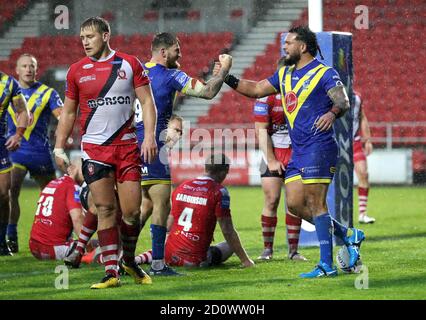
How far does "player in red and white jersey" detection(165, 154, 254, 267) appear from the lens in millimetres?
8797

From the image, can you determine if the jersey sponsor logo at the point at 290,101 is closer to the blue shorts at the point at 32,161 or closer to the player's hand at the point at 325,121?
the player's hand at the point at 325,121

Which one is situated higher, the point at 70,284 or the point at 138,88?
the point at 138,88

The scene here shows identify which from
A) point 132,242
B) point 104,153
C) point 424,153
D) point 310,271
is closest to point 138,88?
point 104,153

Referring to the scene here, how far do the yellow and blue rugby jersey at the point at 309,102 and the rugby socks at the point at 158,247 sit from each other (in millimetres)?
1340

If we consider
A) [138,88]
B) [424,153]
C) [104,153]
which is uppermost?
[138,88]

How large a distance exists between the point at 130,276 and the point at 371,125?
47.8 ft

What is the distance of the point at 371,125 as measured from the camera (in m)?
22.2

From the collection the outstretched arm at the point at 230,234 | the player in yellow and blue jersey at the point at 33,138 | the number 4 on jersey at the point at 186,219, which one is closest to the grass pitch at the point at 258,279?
the outstretched arm at the point at 230,234

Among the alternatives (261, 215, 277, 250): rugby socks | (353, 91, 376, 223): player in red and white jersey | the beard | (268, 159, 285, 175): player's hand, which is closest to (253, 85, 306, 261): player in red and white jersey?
(261, 215, 277, 250): rugby socks

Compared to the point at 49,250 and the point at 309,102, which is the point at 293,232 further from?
the point at 49,250

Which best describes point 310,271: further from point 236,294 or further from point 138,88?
point 138,88

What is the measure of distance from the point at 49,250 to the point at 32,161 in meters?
1.89

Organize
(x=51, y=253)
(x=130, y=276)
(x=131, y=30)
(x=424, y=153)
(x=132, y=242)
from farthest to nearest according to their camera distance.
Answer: (x=131, y=30) < (x=424, y=153) < (x=51, y=253) < (x=130, y=276) < (x=132, y=242)

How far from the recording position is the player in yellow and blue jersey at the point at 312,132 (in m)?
7.97
